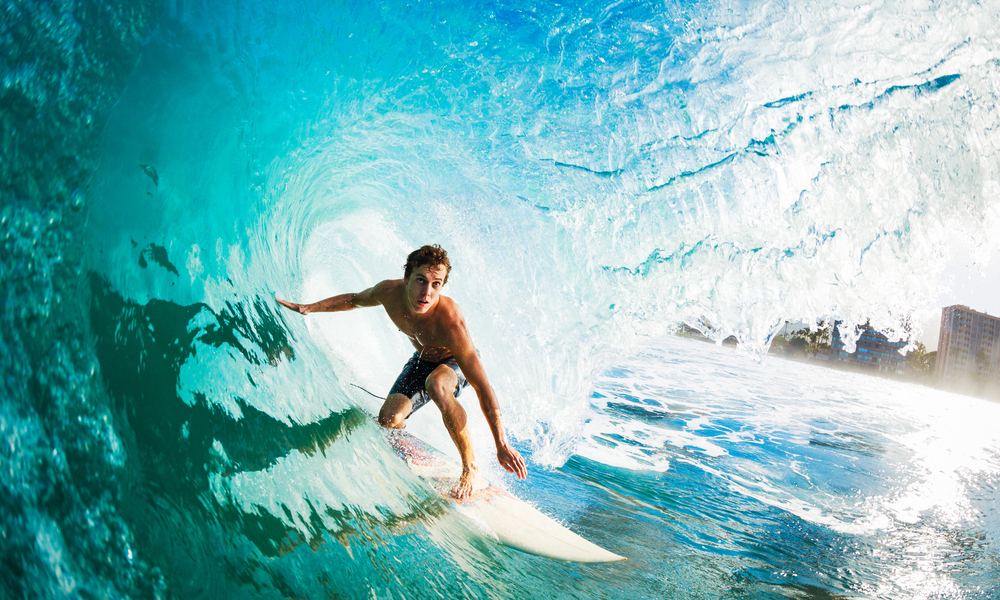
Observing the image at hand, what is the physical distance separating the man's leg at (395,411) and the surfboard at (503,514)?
2.9 inches

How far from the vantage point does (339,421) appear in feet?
10.4

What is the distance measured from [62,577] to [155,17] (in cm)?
230

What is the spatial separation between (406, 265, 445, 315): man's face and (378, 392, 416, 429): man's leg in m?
0.92

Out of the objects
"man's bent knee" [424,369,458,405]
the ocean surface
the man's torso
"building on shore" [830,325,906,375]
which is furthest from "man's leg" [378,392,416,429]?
"building on shore" [830,325,906,375]

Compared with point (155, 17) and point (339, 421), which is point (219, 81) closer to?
point (155, 17)

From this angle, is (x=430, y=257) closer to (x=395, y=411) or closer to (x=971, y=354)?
(x=395, y=411)

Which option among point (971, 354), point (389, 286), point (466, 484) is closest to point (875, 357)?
point (971, 354)

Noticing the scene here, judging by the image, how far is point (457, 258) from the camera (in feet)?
18.7

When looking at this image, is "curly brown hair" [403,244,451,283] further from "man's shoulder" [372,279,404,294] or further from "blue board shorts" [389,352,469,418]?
"blue board shorts" [389,352,469,418]

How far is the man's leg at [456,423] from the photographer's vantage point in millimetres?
3381

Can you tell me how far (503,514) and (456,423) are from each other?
0.66 metres

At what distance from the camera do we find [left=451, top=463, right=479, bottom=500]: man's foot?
333 cm

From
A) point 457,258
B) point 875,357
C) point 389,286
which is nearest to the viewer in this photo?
point 389,286

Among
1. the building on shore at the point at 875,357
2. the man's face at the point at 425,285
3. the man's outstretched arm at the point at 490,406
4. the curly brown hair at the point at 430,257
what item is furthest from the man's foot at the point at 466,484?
the building on shore at the point at 875,357
